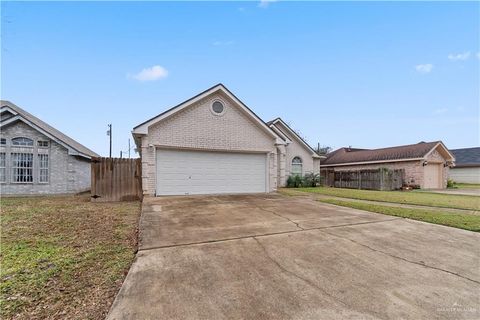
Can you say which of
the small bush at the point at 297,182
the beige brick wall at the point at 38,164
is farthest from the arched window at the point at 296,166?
the beige brick wall at the point at 38,164

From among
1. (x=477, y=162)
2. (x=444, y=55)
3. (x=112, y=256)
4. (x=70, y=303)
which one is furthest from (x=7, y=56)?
(x=477, y=162)

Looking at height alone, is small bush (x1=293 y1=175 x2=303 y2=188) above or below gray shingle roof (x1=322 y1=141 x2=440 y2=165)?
below

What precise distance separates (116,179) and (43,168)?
693 centimetres

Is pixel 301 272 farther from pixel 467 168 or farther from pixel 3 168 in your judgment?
pixel 467 168

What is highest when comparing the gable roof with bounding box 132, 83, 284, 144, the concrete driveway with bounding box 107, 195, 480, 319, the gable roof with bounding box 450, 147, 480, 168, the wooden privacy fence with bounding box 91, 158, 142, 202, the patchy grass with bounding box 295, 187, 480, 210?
the gable roof with bounding box 132, 83, 284, 144

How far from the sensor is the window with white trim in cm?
1306

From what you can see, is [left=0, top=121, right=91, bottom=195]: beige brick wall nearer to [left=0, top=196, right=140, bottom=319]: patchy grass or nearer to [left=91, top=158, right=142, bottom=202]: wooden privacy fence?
[left=91, top=158, right=142, bottom=202]: wooden privacy fence

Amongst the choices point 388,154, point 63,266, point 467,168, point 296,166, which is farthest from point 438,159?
point 63,266

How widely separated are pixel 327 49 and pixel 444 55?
6.02m

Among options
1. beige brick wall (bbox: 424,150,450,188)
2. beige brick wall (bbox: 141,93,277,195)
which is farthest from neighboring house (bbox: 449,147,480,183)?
beige brick wall (bbox: 141,93,277,195)

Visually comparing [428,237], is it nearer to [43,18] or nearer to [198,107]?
[198,107]

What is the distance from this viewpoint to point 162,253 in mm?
3791

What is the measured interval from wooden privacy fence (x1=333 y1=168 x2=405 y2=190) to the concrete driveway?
13694mm

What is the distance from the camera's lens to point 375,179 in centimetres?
1817
